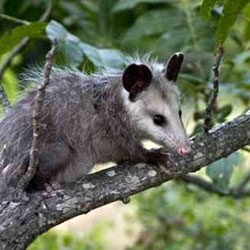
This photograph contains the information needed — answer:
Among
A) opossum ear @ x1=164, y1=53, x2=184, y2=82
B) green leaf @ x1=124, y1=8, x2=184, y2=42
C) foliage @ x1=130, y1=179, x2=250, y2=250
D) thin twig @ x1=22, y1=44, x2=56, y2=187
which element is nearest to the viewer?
thin twig @ x1=22, y1=44, x2=56, y2=187

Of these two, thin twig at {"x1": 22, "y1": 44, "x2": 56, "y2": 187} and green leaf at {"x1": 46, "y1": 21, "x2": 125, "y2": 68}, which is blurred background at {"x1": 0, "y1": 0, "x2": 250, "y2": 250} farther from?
thin twig at {"x1": 22, "y1": 44, "x2": 56, "y2": 187}

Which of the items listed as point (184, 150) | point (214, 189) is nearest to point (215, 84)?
point (184, 150)

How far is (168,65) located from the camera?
3.00 m

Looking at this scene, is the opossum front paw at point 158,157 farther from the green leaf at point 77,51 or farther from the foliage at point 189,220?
the foliage at point 189,220

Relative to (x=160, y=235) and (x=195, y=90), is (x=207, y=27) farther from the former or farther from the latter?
(x=160, y=235)

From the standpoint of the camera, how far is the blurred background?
3189 mm

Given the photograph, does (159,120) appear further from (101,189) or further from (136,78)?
(101,189)

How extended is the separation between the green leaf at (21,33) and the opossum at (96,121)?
249 mm

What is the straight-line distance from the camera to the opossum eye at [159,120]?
2.87m

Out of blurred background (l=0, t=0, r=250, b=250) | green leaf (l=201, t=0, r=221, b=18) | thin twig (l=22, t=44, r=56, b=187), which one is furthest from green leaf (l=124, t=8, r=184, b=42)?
thin twig (l=22, t=44, r=56, b=187)

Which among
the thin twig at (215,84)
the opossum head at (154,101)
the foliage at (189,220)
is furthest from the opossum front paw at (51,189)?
the foliage at (189,220)

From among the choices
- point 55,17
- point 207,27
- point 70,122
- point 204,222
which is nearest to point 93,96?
point 70,122

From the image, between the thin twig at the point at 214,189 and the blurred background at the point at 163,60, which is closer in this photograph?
the blurred background at the point at 163,60

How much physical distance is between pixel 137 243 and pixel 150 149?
2.79 meters
